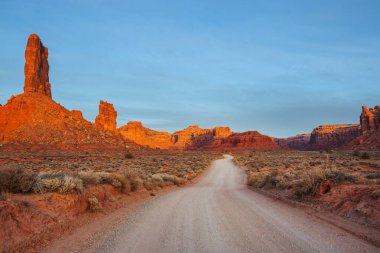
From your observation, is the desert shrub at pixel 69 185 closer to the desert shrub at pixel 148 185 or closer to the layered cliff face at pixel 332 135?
the desert shrub at pixel 148 185

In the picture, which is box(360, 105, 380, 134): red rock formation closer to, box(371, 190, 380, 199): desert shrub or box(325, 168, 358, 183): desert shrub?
box(325, 168, 358, 183): desert shrub

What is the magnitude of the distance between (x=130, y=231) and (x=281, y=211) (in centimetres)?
585

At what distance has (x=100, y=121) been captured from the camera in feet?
Answer: 431

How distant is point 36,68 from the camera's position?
311 ft

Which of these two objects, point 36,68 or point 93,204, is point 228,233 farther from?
point 36,68

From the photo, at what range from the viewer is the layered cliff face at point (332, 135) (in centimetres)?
15725

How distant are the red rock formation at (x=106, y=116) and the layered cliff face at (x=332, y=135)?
114709 mm

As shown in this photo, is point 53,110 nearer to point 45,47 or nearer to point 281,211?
point 45,47

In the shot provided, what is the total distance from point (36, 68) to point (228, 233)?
104 meters

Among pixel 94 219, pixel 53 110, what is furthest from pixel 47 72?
pixel 94 219

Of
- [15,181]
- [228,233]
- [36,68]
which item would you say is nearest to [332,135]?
[36,68]

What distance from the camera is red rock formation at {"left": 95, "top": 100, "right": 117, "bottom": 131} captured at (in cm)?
13225

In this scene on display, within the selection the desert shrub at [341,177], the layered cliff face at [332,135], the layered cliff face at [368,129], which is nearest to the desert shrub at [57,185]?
the desert shrub at [341,177]

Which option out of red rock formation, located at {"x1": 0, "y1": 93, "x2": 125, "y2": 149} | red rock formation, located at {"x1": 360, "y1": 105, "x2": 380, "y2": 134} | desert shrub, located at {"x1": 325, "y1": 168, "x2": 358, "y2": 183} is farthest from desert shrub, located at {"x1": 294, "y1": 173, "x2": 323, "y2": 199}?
red rock formation, located at {"x1": 360, "y1": 105, "x2": 380, "y2": 134}
